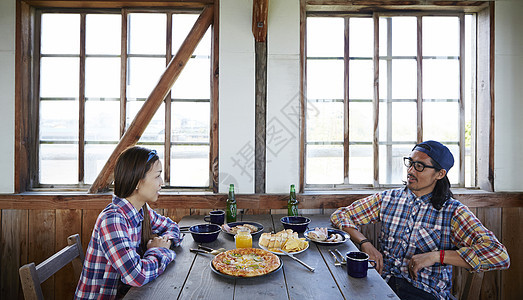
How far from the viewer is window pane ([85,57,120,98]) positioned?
2771 millimetres

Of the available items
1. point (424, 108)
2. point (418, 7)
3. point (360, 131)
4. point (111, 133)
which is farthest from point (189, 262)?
point (418, 7)

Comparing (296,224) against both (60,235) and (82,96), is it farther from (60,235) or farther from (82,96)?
(82,96)

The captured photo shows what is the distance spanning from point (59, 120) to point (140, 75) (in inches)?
29.4

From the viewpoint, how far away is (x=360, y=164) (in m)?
2.80

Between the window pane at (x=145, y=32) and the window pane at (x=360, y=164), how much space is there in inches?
71.2

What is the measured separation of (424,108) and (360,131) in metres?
0.56

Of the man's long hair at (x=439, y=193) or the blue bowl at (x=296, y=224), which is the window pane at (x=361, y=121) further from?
the blue bowl at (x=296, y=224)

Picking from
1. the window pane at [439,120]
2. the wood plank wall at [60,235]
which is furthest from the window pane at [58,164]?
the window pane at [439,120]

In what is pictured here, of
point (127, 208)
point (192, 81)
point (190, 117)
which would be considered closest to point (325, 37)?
point (192, 81)

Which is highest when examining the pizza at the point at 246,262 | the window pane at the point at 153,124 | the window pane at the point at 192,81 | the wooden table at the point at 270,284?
the window pane at the point at 192,81

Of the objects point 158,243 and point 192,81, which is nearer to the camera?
point 158,243

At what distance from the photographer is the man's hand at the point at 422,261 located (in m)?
1.74

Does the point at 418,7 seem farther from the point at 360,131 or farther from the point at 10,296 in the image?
the point at 10,296

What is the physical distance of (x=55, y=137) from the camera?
9.08ft
